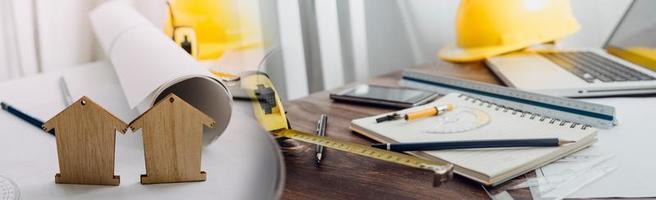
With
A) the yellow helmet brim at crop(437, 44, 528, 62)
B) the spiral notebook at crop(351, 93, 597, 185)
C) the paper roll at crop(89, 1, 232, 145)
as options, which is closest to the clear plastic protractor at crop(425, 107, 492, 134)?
the spiral notebook at crop(351, 93, 597, 185)

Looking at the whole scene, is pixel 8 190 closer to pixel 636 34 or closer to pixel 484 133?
pixel 484 133

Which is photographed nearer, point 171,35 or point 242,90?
point 242,90

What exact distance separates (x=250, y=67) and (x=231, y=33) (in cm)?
10

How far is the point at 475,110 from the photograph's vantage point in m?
0.63

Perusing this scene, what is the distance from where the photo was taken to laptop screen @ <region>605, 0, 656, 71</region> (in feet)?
3.00

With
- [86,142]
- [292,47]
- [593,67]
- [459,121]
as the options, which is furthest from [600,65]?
[86,142]

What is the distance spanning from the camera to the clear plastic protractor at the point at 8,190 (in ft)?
1.45

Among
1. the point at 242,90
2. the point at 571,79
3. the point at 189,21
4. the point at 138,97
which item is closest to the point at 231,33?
the point at 189,21

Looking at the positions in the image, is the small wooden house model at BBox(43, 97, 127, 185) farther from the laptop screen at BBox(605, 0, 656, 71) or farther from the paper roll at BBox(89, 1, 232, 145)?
the laptop screen at BBox(605, 0, 656, 71)

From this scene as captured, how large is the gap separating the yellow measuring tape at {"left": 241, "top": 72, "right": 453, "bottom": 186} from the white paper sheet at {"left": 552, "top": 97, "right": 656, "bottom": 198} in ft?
0.36

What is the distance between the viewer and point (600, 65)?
2.80 ft

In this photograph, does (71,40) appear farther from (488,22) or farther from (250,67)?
(488,22)

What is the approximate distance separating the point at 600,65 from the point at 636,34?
169 mm

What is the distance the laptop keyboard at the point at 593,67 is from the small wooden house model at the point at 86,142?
1.94ft
